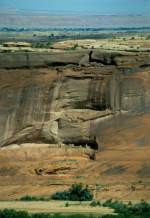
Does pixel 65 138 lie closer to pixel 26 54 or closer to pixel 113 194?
pixel 26 54

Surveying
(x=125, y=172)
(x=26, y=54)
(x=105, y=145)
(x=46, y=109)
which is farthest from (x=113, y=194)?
(x=26, y=54)

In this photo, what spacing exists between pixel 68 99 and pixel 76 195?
896 cm

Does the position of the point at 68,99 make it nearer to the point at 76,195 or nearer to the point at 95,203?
the point at 76,195

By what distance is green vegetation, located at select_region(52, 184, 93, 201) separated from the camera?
92.8 ft

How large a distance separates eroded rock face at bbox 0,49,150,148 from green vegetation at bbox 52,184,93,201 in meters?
7.28

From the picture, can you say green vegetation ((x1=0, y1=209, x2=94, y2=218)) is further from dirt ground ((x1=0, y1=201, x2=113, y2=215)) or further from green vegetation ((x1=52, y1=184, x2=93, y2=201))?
green vegetation ((x1=52, y1=184, x2=93, y2=201))

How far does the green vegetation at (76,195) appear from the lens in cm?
2828

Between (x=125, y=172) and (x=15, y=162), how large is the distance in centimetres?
556

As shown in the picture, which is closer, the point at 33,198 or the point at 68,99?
the point at 33,198

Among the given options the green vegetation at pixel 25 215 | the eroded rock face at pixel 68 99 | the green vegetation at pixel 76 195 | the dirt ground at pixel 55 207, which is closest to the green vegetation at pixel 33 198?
the green vegetation at pixel 76 195

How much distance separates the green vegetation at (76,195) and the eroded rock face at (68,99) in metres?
7.28

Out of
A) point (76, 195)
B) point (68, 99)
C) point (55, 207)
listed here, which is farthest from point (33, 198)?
point (68, 99)

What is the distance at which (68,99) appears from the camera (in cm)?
3650

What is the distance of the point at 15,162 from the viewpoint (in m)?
34.8
